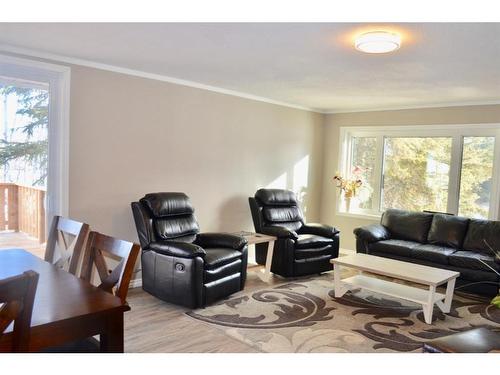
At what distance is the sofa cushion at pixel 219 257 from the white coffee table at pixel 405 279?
106cm

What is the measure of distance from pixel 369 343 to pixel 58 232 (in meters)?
2.42

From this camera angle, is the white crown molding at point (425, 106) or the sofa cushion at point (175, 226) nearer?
the sofa cushion at point (175, 226)

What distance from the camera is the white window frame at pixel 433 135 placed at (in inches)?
211

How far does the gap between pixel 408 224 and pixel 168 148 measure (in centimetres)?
327

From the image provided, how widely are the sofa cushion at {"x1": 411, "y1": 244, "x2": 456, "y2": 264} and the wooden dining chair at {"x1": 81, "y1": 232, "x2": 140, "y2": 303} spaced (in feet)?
12.7

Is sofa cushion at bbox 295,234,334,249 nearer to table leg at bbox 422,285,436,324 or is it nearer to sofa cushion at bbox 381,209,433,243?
sofa cushion at bbox 381,209,433,243

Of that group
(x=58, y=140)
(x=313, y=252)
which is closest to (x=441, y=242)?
(x=313, y=252)

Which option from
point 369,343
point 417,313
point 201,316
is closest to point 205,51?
point 201,316

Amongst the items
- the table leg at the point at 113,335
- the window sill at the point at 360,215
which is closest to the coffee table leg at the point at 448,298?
the window sill at the point at 360,215

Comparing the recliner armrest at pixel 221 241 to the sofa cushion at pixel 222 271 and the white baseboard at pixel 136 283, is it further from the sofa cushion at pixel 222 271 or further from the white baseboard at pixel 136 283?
the white baseboard at pixel 136 283

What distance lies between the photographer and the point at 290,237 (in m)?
4.88

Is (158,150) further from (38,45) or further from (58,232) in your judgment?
(58,232)

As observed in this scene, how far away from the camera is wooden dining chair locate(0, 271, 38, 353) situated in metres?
1.27

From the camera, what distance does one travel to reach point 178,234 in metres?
4.29
